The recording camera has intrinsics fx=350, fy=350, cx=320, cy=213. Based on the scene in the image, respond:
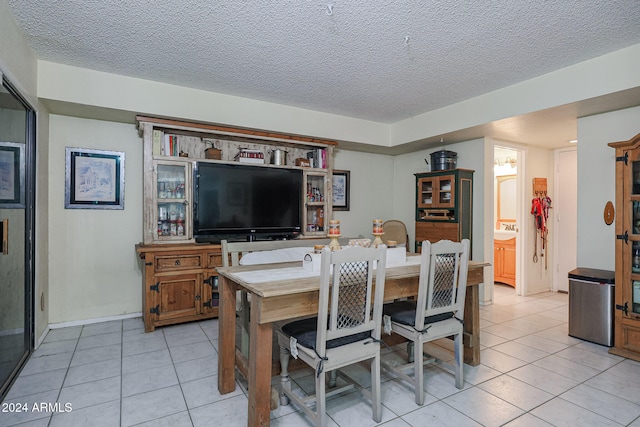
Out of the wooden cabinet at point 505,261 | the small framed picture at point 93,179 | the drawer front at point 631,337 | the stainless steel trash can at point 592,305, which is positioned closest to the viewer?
the drawer front at point 631,337

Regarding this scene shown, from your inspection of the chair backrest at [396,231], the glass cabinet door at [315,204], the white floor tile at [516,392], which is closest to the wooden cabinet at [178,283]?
the glass cabinet door at [315,204]

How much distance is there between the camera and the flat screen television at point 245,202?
3986 millimetres

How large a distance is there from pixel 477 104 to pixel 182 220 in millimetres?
3589

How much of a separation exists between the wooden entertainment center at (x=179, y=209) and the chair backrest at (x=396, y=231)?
1.90m

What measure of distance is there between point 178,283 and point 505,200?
568 centimetres

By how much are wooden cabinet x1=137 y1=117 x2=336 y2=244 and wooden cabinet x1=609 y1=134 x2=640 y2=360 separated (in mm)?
3052

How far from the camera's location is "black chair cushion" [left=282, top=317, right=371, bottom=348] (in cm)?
194

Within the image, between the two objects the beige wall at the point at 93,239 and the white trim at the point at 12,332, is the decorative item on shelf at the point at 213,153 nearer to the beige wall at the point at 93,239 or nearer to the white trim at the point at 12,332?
the beige wall at the point at 93,239

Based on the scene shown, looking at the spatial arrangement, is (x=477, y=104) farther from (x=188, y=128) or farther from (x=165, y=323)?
(x=165, y=323)

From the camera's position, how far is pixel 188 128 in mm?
3865

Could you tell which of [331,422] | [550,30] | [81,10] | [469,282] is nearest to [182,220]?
[81,10]

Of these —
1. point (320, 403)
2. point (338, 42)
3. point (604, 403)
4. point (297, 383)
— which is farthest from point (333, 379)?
point (338, 42)

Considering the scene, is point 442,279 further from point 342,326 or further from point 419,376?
point 342,326

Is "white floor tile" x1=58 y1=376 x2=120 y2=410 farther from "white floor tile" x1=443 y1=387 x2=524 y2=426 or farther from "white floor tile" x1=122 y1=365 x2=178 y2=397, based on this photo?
"white floor tile" x1=443 y1=387 x2=524 y2=426
